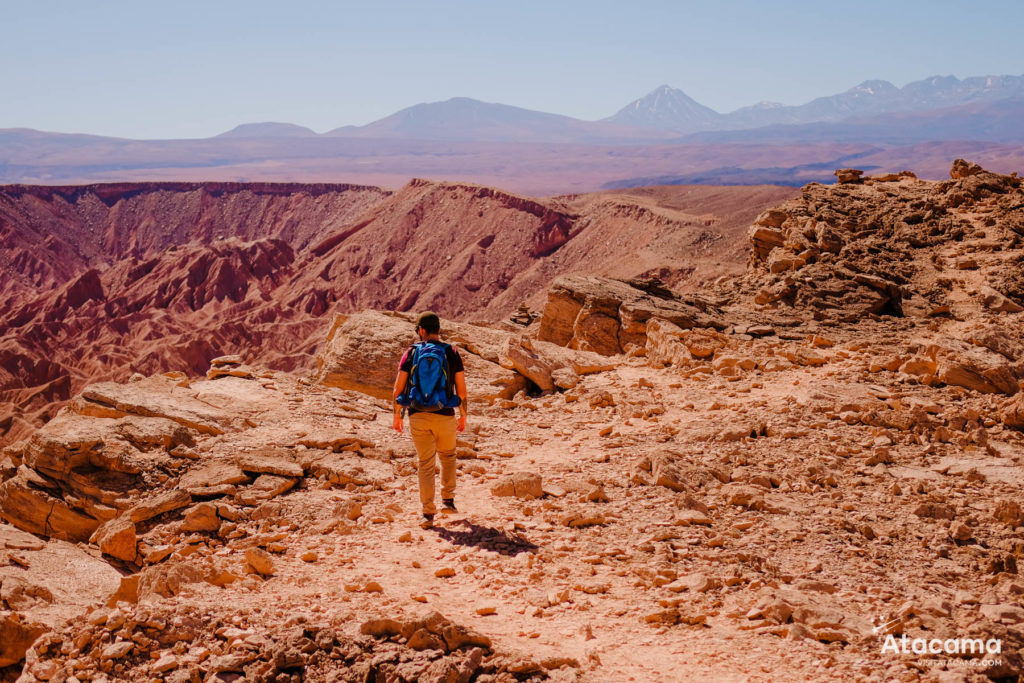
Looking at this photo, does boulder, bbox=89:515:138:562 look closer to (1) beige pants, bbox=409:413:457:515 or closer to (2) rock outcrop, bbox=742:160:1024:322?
(1) beige pants, bbox=409:413:457:515

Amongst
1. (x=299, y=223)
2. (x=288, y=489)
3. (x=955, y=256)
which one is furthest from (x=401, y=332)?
(x=299, y=223)

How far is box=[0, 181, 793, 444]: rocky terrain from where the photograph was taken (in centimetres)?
4847

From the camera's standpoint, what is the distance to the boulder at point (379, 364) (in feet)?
30.5

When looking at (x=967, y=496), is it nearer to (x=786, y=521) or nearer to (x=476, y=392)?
(x=786, y=521)

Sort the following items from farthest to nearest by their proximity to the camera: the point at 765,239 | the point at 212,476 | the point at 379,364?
the point at 765,239, the point at 379,364, the point at 212,476

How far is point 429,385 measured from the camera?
5.51m

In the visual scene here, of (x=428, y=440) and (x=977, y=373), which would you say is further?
(x=977, y=373)

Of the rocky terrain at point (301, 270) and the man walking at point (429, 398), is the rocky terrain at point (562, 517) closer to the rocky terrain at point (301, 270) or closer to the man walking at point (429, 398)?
the man walking at point (429, 398)

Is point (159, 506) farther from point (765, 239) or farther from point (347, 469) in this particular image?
point (765, 239)

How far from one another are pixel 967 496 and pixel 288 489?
5.00 meters

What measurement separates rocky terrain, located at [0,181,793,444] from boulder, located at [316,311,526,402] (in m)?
27.9

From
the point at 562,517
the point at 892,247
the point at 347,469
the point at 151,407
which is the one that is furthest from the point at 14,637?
the point at 892,247

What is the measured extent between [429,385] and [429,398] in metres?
Result: 0.09

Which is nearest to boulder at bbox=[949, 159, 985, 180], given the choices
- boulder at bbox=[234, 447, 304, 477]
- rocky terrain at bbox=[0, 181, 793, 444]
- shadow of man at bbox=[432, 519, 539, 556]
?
shadow of man at bbox=[432, 519, 539, 556]
